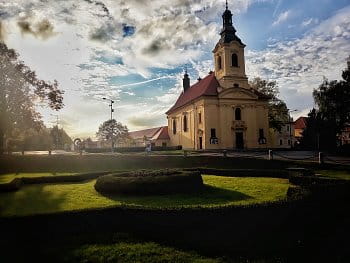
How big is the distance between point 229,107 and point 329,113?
1678 cm

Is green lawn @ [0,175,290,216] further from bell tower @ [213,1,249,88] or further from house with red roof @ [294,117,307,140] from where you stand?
house with red roof @ [294,117,307,140]

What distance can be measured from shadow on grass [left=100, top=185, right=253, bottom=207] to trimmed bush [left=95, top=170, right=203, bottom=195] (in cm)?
28

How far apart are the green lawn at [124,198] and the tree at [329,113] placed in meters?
34.7

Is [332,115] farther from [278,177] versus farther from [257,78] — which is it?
[278,177]

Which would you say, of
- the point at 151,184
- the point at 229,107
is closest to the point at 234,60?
the point at 229,107

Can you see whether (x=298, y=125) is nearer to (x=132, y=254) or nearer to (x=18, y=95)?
(x=18, y=95)

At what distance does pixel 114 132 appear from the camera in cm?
9988

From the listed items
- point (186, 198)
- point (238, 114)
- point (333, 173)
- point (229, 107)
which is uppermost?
point (229, 107)

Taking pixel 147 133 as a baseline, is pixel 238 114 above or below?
above

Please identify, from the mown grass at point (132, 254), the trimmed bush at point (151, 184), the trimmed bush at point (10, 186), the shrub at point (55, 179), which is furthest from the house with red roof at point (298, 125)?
the mown grass at point (132, 254)

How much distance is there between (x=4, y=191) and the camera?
1623cm

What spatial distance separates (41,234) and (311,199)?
9.97 m

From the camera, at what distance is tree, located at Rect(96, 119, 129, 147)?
97812mm

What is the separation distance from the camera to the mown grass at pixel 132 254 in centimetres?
962
